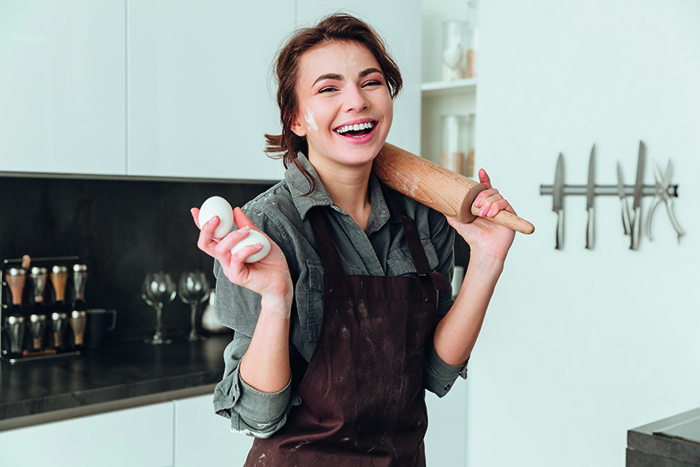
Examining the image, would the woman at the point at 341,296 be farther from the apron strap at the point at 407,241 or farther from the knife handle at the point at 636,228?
the knife handle at the point at 636,228

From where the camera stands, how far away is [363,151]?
1.04 metres

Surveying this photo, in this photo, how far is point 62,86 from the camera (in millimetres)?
1685

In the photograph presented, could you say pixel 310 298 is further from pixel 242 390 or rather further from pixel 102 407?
pixel 102 407

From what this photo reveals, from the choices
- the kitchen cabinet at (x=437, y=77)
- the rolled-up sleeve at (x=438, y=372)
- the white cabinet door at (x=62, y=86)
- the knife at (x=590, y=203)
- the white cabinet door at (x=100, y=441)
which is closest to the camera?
the rolled-up sleeve at (x=438, y=372)

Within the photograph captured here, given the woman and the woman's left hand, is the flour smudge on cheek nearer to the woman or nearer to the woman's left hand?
the woman

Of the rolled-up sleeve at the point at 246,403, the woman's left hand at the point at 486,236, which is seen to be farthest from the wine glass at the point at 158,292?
the woman's left hand at the point at 486,236

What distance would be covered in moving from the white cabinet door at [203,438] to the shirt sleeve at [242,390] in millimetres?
784

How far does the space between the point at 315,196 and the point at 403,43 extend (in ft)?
5.00

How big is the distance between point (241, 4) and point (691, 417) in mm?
1663

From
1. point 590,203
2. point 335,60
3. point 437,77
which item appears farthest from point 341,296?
point 437,77

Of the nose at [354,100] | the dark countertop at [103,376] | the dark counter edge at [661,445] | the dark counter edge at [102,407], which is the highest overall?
the nose at [354,100]

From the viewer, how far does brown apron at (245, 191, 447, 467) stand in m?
0.99

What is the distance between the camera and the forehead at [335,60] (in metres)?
1.04

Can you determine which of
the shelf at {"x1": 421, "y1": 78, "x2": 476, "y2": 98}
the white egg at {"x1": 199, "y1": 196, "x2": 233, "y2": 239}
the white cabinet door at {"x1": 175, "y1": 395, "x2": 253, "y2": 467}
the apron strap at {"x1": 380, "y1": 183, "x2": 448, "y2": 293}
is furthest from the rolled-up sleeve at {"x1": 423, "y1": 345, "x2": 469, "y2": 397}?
the shelf at {"x1": 421, "y1": 78, "x2": 476, "y2": 98}
